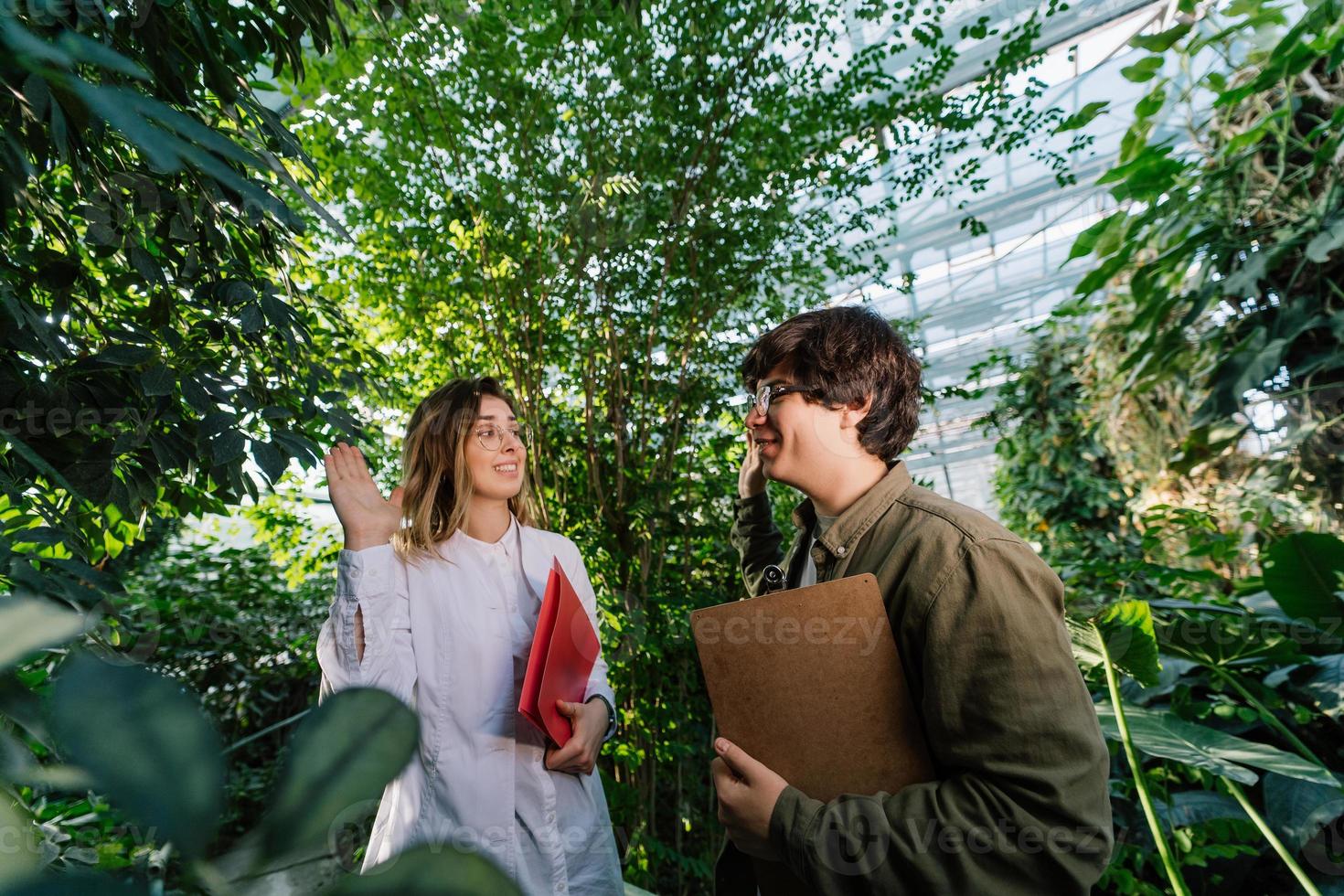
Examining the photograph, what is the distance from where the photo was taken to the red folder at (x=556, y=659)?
54.0 inches

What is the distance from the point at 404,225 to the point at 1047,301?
39.0 feet

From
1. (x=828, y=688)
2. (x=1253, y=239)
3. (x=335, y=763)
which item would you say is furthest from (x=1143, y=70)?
(x=335, y=763)

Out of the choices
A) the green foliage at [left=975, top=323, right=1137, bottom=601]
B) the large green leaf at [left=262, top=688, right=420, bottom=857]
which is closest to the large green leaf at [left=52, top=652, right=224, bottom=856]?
the large green leaf at [left=262, top=688, right=420, bottom=857]

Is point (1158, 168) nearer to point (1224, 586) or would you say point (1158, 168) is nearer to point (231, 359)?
point (1224, 586)

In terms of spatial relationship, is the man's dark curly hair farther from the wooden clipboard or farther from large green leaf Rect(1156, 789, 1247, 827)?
large green leaf Rect(1156, 789, 1247, 827)

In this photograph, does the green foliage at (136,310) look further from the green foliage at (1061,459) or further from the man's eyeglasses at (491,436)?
the green foliage at (1061,459)

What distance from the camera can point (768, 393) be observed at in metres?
1.29

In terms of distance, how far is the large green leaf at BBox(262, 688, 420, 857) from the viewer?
0.18m

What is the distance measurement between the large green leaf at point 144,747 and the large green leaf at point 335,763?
→ 21 millimetres

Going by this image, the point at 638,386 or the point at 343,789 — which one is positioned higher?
the point at 638,386

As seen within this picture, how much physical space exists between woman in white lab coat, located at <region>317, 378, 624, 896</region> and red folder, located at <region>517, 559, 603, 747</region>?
0.05 m

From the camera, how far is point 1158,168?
266 cm

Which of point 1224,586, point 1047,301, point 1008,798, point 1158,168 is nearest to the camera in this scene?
point 1008,798

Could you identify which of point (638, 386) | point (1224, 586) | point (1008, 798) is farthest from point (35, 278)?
point (1224, 586)
